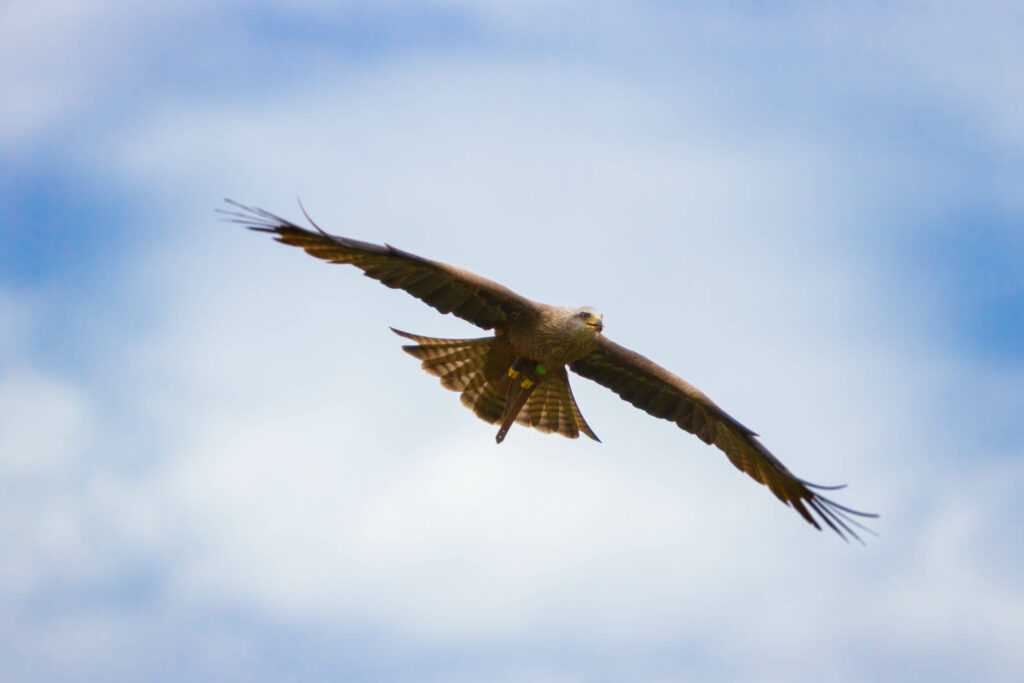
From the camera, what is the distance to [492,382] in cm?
1393

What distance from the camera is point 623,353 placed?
13.9 m

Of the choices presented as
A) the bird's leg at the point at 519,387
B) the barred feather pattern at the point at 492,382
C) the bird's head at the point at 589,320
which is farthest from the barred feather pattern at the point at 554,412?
the bird's head at the point at 589,320

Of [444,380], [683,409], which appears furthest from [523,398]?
[683,409]

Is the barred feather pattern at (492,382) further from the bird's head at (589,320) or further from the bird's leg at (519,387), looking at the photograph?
the bird's head at (589,320)

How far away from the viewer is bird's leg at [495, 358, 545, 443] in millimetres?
13539

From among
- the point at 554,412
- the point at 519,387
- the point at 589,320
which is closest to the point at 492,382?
the point at 519,387

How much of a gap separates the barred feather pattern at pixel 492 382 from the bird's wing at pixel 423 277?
21.7 inches

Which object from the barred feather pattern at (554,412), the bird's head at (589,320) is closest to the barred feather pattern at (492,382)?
the barred feather pattern at (554,412)

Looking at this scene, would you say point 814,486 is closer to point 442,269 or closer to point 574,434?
point 574,434

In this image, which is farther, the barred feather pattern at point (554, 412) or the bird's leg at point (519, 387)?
the barred feather pattern at point (554, 412)

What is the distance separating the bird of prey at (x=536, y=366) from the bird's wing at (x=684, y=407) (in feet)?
0.04

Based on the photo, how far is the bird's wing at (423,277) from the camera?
11.6 meters

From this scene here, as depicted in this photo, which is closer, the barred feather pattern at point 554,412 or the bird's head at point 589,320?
the bird's head at point 589,320

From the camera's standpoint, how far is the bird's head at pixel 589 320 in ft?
42.2
